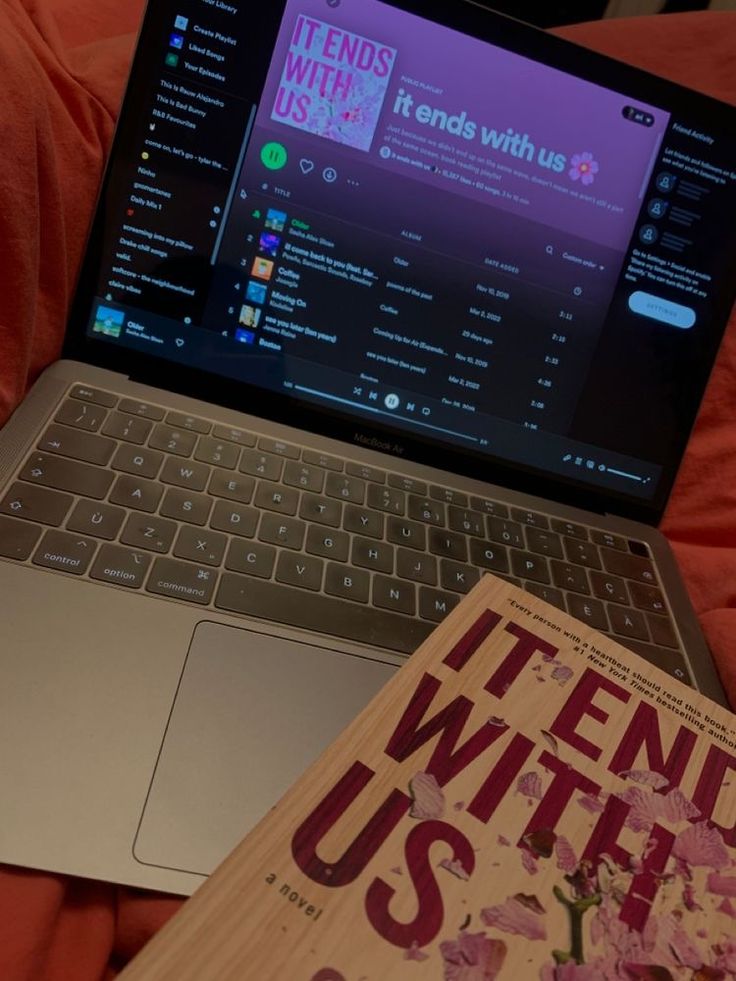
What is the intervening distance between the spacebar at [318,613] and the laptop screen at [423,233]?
7.3 inches

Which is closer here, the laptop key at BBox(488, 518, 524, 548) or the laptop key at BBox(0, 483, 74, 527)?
the laptop key at BBox(0, 483, 74, 527)

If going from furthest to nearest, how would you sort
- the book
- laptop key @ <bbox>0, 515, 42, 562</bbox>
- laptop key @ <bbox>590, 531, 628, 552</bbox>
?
laptop key @ <bbox>590, 531, 628, 552</bbox> < laptop key @ <bbox>0, 515, 42, 562</bbox> < the book

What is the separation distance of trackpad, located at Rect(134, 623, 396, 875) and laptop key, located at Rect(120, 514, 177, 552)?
0.07m

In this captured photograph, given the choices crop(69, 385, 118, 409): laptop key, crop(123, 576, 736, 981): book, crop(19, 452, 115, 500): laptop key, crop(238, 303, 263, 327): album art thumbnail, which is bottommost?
crop(123, 576, 736, 981): book

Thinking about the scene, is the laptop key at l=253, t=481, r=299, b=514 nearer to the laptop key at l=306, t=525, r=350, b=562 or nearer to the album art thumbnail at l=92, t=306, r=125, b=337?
the laptop key at l=306, t=525, r=350, b=562

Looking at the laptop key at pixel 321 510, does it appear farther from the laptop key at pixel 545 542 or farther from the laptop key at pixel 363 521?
the laptop key at pixel 545 542

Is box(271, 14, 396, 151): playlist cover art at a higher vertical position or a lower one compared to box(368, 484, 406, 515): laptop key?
higher

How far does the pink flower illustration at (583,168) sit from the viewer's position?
637mm

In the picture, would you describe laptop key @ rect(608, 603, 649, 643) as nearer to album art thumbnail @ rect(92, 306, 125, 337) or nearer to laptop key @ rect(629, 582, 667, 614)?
laptop key @ rect(629, 582, 667, 614)

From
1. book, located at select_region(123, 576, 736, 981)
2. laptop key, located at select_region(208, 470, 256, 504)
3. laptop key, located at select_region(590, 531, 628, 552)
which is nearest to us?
book, located at select_region(123, 576, 736, 981)

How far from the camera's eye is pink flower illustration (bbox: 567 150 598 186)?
637mm

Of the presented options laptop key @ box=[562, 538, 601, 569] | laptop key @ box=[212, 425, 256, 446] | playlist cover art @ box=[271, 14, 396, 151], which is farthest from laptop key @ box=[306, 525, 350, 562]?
playlist cover art @ box=[271, 14, 396, 151]

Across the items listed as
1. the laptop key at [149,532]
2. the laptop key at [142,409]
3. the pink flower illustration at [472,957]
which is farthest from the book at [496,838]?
the laptop key at [142,409]

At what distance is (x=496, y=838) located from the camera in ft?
1.11
